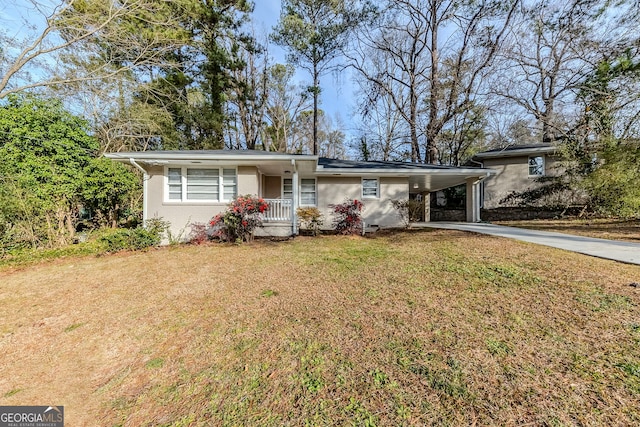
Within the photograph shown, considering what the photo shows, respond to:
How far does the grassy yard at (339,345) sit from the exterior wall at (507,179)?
455 inches

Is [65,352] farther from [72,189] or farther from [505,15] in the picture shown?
[505,15]

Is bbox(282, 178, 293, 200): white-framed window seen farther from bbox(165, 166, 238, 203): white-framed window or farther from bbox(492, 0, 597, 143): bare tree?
bbox(492, 0, 597, 143): bare tree

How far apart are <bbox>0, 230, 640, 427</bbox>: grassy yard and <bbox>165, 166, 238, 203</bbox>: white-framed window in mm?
4377

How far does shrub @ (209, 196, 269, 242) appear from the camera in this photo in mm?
7816

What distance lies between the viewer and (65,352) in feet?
9.17

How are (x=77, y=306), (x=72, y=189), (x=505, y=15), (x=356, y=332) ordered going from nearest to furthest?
(x=356, y=332) → (x=77, y=306) → (x=72, y=189) → (x=505, y=15)

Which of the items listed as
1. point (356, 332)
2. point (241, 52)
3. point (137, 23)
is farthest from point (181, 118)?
point (356, 332)

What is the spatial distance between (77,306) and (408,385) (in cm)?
475

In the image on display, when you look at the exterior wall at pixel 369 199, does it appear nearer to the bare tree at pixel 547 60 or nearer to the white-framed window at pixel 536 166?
the bare tree at pixel 547 60

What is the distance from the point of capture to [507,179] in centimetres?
1472

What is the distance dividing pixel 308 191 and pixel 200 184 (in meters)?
4.28

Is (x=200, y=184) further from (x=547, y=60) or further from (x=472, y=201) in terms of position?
(x=547, y=60)

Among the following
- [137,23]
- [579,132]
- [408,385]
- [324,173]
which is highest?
[137,23]

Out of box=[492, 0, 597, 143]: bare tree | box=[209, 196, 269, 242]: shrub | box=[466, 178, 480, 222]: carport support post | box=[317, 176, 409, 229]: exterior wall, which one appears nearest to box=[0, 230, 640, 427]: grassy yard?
box=[209, 196, 269, 242]: shrub
